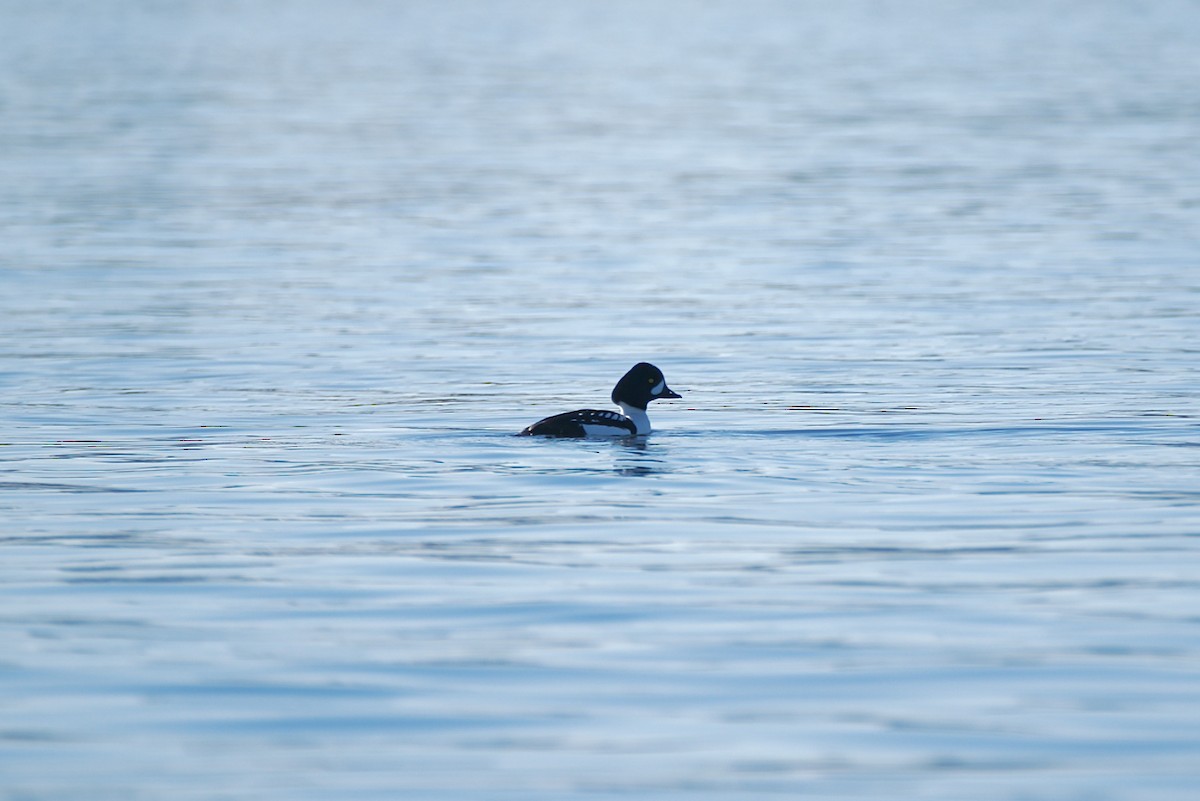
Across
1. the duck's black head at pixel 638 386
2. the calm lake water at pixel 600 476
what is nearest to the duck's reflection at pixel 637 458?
the calm lake water at pixel 600 476

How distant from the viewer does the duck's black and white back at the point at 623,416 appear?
15.3 meters

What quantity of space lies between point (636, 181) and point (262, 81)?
2751 centimetres

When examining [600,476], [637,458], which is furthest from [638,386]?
[600,476]

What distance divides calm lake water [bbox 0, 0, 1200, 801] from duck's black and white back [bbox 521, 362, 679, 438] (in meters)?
0.23

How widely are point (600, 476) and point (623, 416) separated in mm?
1829

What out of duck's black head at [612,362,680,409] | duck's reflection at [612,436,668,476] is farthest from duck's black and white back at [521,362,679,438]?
duck's reflection at [612,436,668,476]

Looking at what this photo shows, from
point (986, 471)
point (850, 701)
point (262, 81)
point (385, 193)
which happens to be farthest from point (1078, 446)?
point (262, 81)

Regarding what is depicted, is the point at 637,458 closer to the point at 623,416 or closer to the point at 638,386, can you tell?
the point at 623,416

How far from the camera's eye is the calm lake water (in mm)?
8102

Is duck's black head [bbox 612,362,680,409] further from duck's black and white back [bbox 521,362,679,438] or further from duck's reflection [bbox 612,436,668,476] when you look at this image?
duck's reflection [bbox 612,436,668,476]

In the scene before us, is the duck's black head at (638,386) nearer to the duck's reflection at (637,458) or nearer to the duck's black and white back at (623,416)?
the duck's black and white back at (623,416)

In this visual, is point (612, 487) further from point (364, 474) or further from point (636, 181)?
point (636, 181)

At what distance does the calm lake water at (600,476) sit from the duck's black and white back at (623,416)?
0.23m

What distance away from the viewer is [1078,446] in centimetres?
1470
